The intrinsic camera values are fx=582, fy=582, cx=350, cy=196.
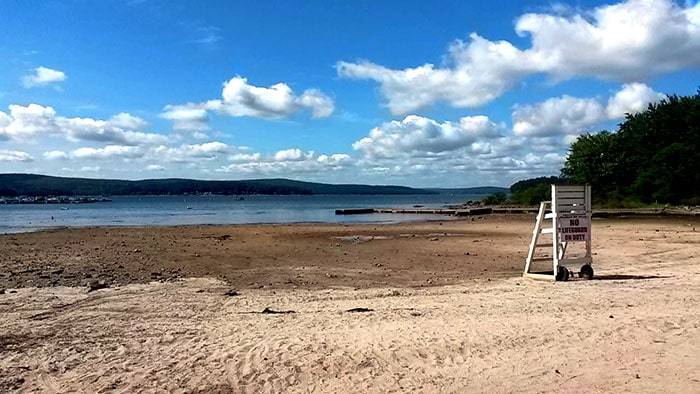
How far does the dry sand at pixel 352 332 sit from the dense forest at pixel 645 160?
50549 millimetres

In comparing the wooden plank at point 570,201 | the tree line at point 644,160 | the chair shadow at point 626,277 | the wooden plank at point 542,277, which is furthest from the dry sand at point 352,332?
the tree line at point 644,160

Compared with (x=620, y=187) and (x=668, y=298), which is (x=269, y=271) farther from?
(x=620, y=187)

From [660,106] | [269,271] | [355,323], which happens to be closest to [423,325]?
[355,323]

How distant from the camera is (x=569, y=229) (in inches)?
498

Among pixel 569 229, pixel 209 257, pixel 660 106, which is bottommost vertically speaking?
pixel 209 257

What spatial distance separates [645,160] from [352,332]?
67.2 meters

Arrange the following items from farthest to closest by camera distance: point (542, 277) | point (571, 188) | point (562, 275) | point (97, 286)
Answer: point (571, 188)
point (542, 277)
point (562, 275)
point (97, 286)

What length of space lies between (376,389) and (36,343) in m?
4.24

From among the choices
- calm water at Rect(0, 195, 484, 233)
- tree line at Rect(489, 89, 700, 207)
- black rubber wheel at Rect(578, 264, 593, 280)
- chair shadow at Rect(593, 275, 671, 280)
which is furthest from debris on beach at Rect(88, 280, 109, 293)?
tree line at Rect(489, 89, 700, 207)

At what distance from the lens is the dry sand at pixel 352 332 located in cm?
557

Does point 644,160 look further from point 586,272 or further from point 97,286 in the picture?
point 97,286

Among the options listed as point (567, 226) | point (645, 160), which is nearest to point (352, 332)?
point (567, 226)

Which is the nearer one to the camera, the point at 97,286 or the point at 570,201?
the point at 97,286

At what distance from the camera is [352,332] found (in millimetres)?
7180
